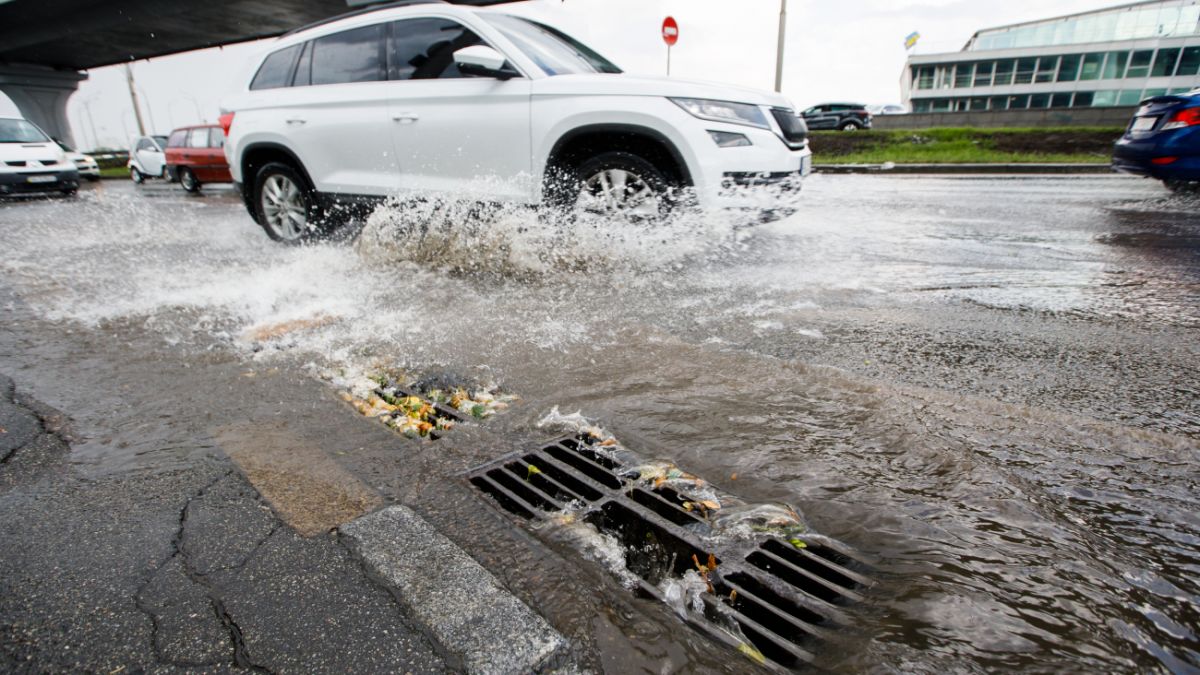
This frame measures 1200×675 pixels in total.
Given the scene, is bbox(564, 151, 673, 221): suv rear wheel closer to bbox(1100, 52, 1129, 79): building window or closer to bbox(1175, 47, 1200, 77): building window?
bbox(1175, 47, 1200, 77): building window

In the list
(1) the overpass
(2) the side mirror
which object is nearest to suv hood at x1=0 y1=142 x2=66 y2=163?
(1) the overpass

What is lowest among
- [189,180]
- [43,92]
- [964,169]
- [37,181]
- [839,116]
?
[189,180]

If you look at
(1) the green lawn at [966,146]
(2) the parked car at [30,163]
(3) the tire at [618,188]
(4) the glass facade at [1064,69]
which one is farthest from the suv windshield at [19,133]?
(4) the glass facade at [1064,69]

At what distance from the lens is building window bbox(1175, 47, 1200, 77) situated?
40531 mm

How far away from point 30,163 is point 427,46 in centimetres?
1299

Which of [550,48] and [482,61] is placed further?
[550,48]

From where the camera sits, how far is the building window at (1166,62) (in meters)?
40.8

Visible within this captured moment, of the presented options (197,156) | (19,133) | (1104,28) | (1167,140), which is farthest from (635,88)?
(1104,28)

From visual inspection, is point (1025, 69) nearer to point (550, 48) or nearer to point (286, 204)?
point (550, 48)

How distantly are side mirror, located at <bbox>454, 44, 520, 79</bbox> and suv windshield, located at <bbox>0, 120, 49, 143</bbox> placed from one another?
46.1 feet

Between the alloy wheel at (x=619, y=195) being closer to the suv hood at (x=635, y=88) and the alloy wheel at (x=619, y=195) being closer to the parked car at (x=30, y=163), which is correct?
the suv hood at (x=635, y=88)

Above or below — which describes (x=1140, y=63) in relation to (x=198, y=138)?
above

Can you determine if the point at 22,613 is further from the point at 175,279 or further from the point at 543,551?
the point at 175,279

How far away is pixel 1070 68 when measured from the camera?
47875mm
